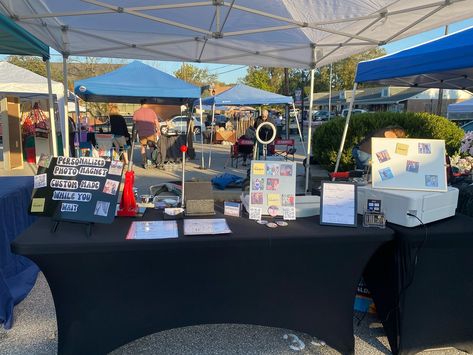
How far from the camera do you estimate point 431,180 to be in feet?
7.80

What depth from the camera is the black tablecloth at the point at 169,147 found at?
9594mm

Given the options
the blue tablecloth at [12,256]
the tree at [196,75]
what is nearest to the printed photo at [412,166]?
the blue tablecloth at [12,256]

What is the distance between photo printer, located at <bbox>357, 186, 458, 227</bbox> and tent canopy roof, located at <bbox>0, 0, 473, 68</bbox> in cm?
210

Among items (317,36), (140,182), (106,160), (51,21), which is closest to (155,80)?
(140,182)

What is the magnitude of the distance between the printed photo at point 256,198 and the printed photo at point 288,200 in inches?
5.6

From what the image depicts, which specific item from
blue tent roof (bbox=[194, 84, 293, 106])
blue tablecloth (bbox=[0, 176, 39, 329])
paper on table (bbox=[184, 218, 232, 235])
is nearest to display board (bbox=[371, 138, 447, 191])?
paper on table (bbox=[184, 218, 232, 235])

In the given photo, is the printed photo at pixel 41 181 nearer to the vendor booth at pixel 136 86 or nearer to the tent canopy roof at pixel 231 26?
the tent canopy roof at pixel 231 26

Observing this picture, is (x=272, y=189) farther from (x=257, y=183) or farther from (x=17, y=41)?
(x=17, y=41)

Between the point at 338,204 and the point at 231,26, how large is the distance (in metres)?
2.93

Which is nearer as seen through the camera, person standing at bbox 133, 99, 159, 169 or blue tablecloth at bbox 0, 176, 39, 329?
blue tablecloth at bbox 0, 176, 39, 329

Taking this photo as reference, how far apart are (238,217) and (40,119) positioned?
9.72 meters

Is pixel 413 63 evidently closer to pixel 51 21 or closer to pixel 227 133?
pixel 51 21

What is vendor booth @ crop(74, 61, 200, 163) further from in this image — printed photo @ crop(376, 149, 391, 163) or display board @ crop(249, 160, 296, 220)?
printed photo @ crop(376, 149, 391, 163)

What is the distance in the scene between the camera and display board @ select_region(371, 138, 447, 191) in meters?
2.38
